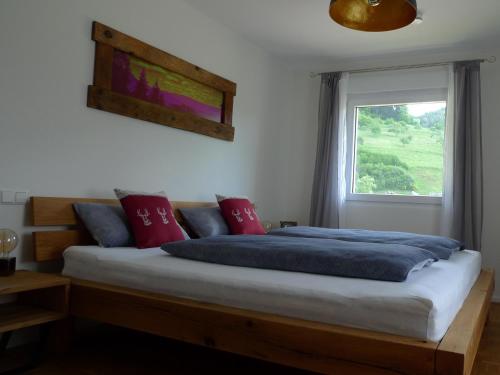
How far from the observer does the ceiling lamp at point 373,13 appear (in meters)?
2.48

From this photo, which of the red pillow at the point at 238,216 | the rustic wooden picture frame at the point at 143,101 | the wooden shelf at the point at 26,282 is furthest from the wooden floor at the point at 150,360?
the rustic wooden picture frame at the point at 143,101

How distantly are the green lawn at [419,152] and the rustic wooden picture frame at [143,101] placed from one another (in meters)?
1.61

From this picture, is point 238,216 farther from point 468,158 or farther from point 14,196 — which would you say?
point 468,158

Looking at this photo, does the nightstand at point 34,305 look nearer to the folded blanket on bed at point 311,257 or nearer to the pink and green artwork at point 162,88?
the folded blanket on bed at point 311,257

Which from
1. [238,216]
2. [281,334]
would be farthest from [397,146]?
[281,334]

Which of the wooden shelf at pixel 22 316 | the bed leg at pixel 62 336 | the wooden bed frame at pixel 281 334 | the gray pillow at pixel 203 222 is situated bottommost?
the bed leg at pixel 62 336

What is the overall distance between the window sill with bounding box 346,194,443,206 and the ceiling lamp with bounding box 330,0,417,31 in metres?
2.21

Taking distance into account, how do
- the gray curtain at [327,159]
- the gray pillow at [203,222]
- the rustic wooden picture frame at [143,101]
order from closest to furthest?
the rustic wooden picture frame at [143,101], the gray pillow at [203,222], the gray curtain at [327,159]

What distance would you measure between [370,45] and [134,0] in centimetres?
221

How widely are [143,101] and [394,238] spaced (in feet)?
6.15

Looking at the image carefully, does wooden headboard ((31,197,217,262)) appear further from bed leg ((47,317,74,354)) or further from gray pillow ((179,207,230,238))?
gray pillow ((179,207,230,238))

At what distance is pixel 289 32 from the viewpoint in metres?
4.02

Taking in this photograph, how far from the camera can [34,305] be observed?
235 cm

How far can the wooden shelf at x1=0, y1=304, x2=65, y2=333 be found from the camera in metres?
1.99
